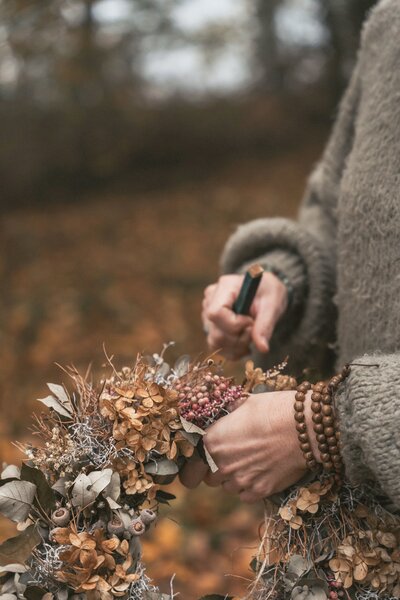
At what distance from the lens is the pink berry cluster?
118cm

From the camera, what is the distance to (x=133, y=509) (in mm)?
1139

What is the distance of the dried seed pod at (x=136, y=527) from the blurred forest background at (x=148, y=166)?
5.18 ft

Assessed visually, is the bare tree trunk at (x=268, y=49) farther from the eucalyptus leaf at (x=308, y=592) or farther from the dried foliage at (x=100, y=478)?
the eucalyptus leaf at (x=308, y=592)

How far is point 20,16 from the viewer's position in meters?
4.11

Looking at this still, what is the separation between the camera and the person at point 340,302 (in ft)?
3.53

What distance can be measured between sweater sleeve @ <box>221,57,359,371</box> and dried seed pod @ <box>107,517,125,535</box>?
0.69m

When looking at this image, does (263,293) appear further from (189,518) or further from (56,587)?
(189,518)

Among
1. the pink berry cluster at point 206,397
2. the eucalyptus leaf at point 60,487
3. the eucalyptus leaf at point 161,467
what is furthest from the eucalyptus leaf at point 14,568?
the pink berry cluster at point 206,397

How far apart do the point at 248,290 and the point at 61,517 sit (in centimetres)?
60

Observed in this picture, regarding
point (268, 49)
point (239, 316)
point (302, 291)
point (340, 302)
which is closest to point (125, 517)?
point (239, 316)

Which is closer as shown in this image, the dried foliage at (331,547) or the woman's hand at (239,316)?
the dried foliage at (331,547)

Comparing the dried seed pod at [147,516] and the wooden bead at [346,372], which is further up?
the wooden bead at [346,372]

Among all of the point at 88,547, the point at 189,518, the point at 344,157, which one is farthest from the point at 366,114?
the point at 189,518

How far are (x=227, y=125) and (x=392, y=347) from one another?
6863 mm
